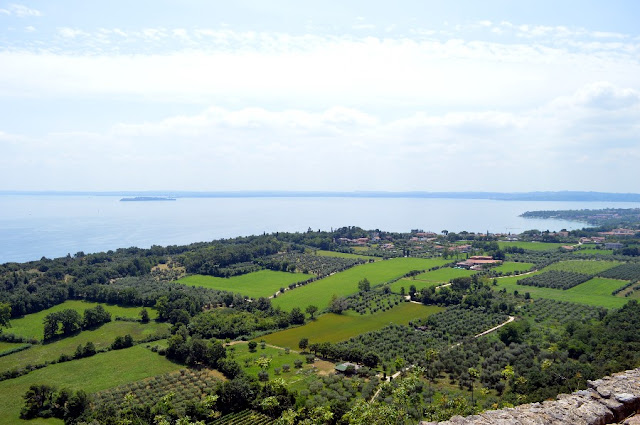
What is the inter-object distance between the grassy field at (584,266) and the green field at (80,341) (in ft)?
233

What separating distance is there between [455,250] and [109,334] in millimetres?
78565

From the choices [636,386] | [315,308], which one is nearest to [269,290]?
[315,308]

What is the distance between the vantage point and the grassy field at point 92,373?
3684cm

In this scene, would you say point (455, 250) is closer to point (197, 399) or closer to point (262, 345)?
point (262, 345)

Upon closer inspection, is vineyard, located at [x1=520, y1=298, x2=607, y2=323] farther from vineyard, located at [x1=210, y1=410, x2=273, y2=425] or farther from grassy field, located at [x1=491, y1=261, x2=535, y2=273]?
vineyard, located at [x1=210, y1=410, x2=273, y2=425]

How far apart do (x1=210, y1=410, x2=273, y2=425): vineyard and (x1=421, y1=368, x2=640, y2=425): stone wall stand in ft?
70.6

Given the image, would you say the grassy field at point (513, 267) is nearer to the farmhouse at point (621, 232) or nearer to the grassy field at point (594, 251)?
the grassy field at point (594, 251)

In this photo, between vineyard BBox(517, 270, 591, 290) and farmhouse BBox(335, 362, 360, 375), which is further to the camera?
vineyard BBox(517, 270, 591, 290)

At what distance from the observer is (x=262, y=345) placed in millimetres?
46781

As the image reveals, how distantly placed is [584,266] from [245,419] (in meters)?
76.7

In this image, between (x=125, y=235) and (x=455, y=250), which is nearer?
(x=455, y=250)

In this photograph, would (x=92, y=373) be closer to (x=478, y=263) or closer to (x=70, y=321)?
(x=70, y=321)

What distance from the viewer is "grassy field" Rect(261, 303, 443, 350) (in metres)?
48.6

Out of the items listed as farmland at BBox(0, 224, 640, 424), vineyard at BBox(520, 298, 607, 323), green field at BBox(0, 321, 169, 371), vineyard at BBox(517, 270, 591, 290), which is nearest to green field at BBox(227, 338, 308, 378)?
farmland at BBox(0, 224, 640, 424)
